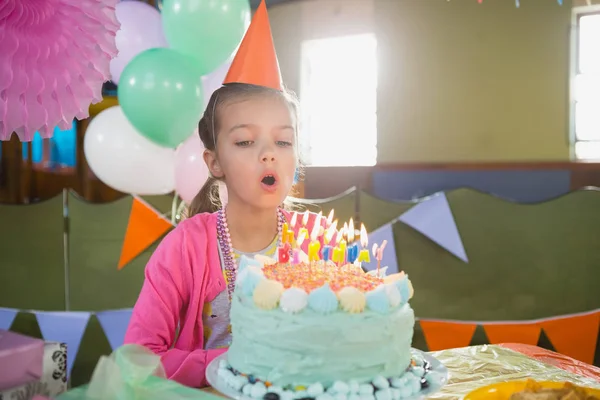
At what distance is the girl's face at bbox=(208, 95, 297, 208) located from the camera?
125 centimetres

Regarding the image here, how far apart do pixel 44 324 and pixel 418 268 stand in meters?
2.02

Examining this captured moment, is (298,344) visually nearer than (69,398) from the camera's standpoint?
No

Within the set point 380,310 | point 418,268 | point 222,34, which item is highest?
point 222,34

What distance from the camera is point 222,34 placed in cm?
248

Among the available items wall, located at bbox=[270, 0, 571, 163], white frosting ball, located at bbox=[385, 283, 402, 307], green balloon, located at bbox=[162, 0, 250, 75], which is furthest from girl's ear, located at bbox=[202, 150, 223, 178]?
wall, located at bbox=[270, 0, 571, 163]

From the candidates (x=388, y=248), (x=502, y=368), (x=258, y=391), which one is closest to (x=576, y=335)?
(x=388, y=248)

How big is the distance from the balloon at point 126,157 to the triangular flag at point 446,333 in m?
1.48

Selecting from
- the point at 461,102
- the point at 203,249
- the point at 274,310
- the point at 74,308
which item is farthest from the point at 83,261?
the point at 461,102

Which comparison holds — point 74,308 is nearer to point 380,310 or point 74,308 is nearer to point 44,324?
point 44,324

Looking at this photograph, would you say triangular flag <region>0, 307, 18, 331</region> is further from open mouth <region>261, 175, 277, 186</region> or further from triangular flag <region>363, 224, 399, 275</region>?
open mouth <region>261, 175, 277, 186</region>

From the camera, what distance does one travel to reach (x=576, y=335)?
2705mm

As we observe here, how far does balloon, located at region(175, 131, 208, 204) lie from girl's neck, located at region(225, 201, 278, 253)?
111 cm

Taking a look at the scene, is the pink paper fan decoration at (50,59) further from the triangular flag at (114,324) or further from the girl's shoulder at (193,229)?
the triangular flag at (114,324)

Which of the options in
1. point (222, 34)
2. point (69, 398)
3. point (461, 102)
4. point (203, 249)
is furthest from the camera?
point (461, 102)
